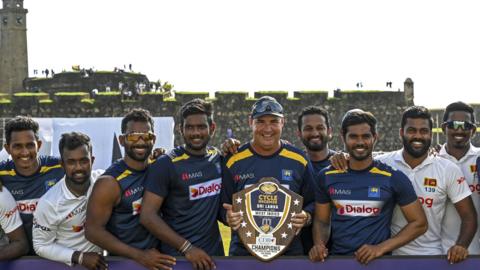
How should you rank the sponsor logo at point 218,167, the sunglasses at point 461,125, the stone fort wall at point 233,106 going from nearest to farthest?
1. the sponsor logo at point 218,167
2. the sunglasses at point 461,125
3. the stone fort wall at point 233,106

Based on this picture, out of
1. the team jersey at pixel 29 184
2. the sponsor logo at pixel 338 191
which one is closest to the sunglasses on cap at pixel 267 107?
the sponsor logo at pixel 338 191

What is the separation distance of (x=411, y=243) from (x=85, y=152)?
248 centimetres

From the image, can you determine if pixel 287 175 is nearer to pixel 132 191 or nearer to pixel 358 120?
pixel 358 120

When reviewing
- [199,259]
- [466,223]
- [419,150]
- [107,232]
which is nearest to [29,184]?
[107,232]

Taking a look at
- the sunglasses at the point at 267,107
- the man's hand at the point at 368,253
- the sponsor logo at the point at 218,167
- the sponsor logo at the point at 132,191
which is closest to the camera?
the man's hand at the point at 368,253

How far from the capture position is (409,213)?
4.79 metres

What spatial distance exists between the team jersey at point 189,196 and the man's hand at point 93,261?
47 centimetres

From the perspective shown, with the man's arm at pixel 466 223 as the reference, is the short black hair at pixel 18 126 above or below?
above

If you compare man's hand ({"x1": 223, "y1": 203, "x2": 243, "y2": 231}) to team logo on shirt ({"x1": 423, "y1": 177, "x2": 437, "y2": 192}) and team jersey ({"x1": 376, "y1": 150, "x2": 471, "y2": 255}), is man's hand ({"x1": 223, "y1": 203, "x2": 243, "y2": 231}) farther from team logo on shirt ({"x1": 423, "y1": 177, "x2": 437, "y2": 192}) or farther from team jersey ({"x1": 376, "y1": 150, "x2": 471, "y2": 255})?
team logo on shirt ({"x1": 423, "y1": 177, "x2": 437, "y2": 192})

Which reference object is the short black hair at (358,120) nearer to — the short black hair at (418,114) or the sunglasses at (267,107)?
the short black hair at (418,114)

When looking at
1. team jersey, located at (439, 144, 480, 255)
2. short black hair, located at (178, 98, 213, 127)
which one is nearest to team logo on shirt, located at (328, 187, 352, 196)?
team jersey, located at (439, 144, 480, 255)

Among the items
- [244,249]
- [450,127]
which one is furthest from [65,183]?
[450,127]

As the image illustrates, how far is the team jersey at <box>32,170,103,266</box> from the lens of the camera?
16.0ft

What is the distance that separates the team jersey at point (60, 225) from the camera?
4.88m
